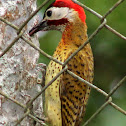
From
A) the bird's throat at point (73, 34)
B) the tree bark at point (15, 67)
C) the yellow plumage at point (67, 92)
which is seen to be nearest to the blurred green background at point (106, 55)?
the bird's throat at point (73, 34)

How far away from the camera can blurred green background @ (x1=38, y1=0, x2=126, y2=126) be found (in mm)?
3828

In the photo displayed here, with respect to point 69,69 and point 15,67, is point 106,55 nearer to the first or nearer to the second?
point 69,69

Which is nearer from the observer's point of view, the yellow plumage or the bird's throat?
the yellow plumage

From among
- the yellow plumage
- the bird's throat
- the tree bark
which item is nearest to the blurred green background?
the bird's throat

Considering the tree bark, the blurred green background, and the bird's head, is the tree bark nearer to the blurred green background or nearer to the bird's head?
the bird's head

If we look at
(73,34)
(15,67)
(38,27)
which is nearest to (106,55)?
(73,34)

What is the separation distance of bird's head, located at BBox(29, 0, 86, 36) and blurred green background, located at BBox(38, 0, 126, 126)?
507 mm

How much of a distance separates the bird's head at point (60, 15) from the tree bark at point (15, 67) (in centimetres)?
46

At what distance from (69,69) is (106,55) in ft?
3.61

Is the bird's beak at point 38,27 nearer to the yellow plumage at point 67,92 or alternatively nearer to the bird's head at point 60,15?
the bird's head at point 60,15

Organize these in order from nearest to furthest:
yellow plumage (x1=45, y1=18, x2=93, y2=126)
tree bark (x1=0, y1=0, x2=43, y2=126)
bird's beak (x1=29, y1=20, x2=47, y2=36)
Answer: tree bark (x1=0, y1=0, x2=43, y2=126), bird's beak (x1=29, y1=20, x2=47, y2=36), yellow plumage (x1=45, y1=18, x2=93, y2=126)

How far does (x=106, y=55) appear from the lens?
4125mm

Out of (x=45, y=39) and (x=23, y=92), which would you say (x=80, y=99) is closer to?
(x=23, y=92)

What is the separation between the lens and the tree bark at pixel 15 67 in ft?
7.79
